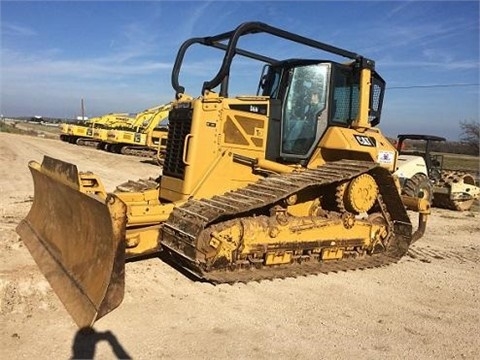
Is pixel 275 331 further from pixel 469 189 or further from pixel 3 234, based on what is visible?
pixel 469 189

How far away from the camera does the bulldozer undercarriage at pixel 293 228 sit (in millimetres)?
5410

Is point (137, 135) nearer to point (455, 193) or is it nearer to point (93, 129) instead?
point (93, 129)

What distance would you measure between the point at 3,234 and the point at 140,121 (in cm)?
1903

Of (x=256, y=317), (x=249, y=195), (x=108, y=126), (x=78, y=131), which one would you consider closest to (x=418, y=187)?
(x=249, y=195)

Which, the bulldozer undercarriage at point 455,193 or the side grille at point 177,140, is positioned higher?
the side grille at point 177,140

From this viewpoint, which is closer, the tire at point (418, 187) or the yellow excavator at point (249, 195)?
the yellow excavator at point (249, 195)

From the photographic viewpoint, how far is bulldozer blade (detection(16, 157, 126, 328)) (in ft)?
14.7

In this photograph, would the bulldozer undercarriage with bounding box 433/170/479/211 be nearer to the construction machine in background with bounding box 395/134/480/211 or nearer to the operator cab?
the construction machine in background with bounding box 395/134/480/211

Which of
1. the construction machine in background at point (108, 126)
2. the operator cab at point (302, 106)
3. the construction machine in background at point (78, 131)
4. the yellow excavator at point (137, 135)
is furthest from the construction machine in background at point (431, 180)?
the construction machine in background at point (78, 131)

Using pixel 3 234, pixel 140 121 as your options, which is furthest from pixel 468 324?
pixel 140 121

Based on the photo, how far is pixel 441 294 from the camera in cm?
592

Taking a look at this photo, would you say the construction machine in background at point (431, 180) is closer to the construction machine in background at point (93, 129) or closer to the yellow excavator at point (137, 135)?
the yellow excavator at point (137, 135)

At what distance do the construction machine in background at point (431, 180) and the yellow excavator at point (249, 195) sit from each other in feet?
15.9

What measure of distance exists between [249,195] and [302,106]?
5.95 ft
